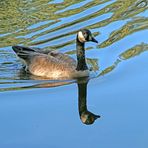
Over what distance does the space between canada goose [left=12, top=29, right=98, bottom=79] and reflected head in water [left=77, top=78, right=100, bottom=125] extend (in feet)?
1.18

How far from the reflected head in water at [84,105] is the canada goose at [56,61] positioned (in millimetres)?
360

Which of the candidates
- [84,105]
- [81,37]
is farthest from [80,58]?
[84,105]

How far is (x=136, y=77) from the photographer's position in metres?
14.0

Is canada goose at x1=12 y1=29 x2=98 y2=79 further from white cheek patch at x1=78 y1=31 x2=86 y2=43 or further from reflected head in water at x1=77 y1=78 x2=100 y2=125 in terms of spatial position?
reflected head in water at x1=77 y1=78 x2=100 y2=125

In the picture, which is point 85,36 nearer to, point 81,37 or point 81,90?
point 81,37

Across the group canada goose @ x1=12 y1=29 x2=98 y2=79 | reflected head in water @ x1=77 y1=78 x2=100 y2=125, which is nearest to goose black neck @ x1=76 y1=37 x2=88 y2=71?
canada goose @ x1=12 y1=29 x2=98 y2=79

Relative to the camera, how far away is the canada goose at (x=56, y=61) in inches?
575

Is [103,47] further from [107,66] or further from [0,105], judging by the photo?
[0,105]

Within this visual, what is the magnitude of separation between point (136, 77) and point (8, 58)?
3255mm

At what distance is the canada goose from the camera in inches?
575

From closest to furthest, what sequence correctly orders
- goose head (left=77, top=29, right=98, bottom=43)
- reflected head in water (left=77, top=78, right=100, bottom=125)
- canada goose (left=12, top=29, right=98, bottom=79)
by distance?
reflected head in water (left=77, top=78, right=100, bottom=125) → goose head (left=77, top=29, right=98, bottom=43) → canada goose (left=12, top=29, right=98, bottom=79)

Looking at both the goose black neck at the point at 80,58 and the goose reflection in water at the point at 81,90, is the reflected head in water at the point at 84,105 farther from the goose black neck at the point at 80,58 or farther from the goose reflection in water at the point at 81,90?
the goose black neck at the point at 80,58

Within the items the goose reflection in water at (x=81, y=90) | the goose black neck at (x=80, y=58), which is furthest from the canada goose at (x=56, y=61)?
the goose reflection in water at (x=81, y=90)

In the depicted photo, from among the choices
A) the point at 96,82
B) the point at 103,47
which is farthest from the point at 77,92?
the point at 103,47
